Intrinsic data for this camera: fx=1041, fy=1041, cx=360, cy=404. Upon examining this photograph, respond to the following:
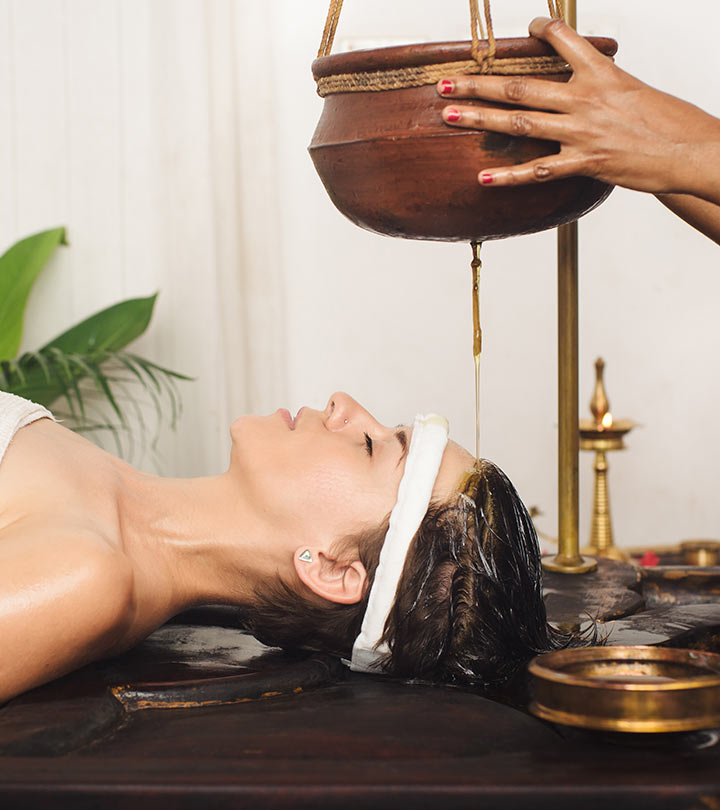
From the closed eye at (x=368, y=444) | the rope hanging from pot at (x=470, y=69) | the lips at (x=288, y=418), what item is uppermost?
the rope hanging from pot at (x=470, y=69)

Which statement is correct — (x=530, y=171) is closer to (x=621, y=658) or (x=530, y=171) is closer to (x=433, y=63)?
(x=433, y=63)

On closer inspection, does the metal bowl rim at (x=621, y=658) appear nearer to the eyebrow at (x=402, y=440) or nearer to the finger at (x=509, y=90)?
the eyebrow at (x=402, y=440)

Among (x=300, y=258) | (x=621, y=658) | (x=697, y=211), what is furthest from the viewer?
(x=300, y=258)

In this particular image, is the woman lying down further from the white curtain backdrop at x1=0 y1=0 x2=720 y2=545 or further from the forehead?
the white curtain backdrop at x1=0 y1=0 x2=720 y2=545

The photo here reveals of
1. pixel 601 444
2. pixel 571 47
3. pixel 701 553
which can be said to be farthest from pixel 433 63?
pixel 701 553

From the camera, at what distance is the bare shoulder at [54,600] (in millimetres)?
1530

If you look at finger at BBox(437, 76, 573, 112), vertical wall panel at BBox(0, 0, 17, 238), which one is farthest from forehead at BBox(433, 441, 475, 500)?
vertical wall panel at BBox(0, 0, 17, 238)

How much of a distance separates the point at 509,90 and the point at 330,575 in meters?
0.88

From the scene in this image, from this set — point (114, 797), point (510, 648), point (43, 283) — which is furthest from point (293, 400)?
point (114, 797)

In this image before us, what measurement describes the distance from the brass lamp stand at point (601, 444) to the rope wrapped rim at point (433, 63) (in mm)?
1660

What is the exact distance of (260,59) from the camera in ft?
12.8

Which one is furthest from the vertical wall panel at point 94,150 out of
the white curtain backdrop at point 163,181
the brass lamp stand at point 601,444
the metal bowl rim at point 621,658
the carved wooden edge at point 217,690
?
the metal bowl rim at point 621,658

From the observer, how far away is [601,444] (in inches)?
123

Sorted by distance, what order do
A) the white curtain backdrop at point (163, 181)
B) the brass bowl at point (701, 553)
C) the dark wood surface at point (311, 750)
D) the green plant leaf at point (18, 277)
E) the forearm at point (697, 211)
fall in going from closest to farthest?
the dark wood surface at point (311, 750), the forearm at point (697, 211), the brass bowl at point (701, 553), the green plant leaf at point (18, 277), the white curtain backdrop at point (163, 181)
